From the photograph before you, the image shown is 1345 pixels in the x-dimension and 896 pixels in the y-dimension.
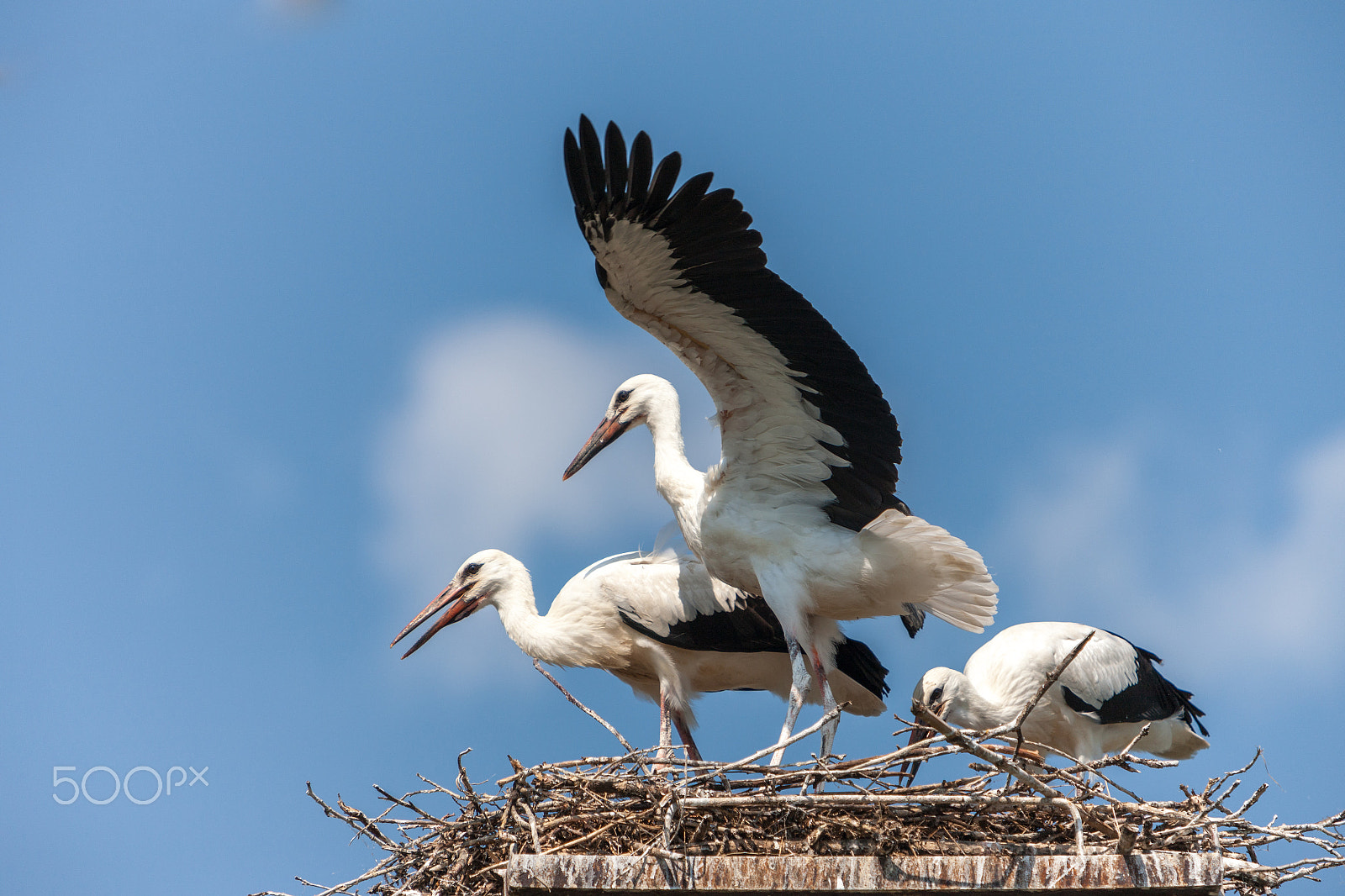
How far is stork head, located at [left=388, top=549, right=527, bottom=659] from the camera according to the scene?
731 cm

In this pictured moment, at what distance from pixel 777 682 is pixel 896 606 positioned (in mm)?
1467

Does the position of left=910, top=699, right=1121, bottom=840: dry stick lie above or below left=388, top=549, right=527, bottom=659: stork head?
below

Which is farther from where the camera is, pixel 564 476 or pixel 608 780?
pixel 564 476

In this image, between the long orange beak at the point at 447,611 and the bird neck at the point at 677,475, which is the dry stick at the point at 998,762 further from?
the long orange beak at the point at 447,611

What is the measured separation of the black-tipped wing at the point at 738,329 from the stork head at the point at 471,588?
213 cm

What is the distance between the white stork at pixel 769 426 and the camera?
496 centimetres

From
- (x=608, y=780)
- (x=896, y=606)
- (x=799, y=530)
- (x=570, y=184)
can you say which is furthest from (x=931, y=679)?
(x=570, y=184)

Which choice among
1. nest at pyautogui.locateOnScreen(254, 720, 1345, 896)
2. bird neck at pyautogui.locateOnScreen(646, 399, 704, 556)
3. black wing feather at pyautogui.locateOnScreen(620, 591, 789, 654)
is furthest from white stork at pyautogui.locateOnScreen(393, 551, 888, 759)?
nest at pyautogui.locateOnScreen(254, 720, 1345, 896)

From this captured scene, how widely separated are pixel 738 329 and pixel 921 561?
4.19ft

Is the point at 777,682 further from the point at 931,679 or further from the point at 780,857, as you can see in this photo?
the point at 780,857

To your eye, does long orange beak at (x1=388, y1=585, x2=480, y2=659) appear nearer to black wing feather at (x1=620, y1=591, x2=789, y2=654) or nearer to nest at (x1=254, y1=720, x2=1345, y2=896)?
black wing feather at (x1=620, y1=591, x2=789, y2=654)

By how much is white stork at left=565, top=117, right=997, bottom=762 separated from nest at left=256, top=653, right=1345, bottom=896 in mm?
1241

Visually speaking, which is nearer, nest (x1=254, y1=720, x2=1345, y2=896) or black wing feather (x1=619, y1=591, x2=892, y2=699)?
nest (x1=254, y1=720, x2=1345, y2=896)

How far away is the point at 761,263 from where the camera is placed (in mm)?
5074
